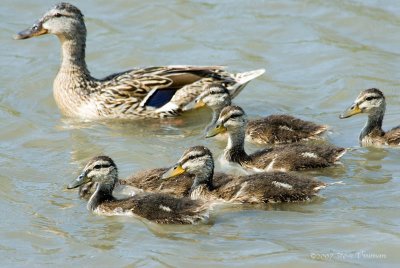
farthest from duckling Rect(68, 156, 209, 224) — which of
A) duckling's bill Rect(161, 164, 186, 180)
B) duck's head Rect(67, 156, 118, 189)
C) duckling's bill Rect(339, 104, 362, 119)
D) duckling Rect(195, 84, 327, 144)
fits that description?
duckling's bill Rect(339, 104, 362, 119)

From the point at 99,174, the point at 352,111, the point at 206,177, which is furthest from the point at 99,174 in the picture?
the point at 352,111

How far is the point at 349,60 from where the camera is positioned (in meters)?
14.3

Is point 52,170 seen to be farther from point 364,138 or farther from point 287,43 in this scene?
point 287,43

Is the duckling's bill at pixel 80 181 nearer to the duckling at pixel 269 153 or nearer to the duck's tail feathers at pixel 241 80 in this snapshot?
the duckling at pixel 269 153

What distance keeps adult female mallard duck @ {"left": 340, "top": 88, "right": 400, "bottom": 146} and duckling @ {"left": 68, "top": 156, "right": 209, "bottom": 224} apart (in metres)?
2.88

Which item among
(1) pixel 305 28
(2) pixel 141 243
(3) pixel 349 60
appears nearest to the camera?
(2) pixel 141 243

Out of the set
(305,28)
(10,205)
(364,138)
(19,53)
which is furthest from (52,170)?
(305,28)

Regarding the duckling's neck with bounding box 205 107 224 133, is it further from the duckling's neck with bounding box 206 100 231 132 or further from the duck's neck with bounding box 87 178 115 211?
the duck's neck with bounding box 87 178 115 211

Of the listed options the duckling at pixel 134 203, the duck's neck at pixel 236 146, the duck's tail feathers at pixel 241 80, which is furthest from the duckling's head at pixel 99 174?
the duck's tail feathers at pixel 241 80

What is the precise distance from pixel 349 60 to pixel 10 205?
6.14m

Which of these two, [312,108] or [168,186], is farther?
[312,108]

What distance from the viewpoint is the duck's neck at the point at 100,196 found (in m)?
9.48

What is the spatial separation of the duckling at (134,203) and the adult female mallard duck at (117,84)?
3192mm

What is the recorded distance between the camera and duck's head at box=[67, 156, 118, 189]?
9562 millimetres
